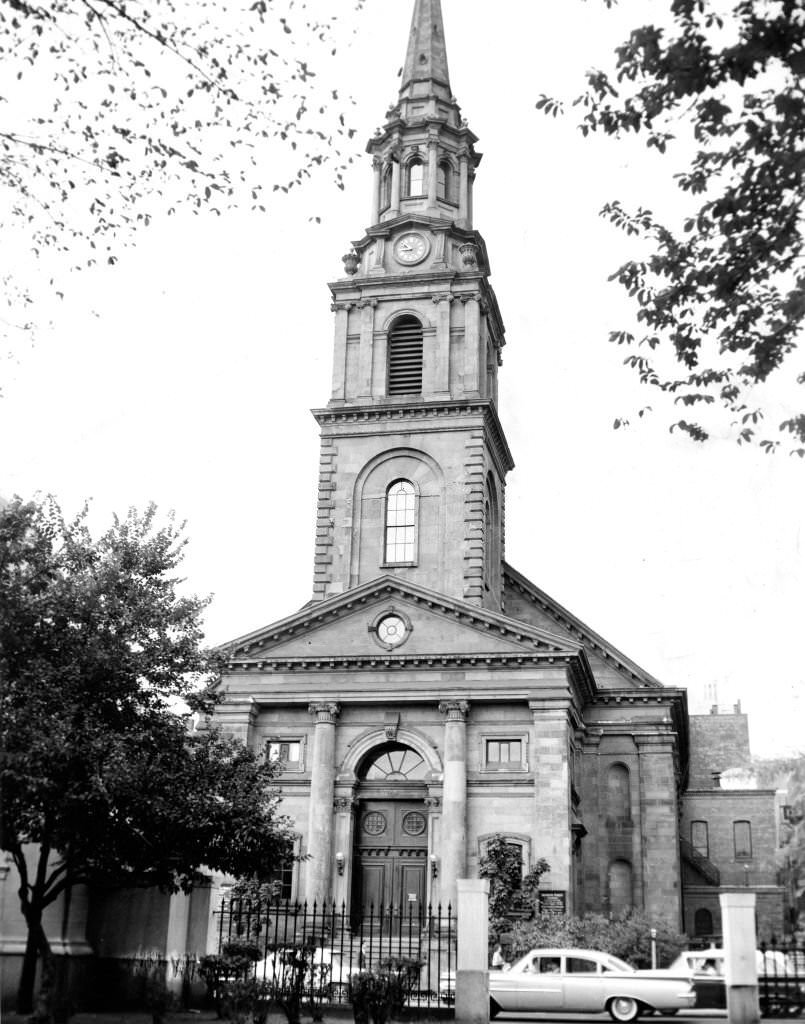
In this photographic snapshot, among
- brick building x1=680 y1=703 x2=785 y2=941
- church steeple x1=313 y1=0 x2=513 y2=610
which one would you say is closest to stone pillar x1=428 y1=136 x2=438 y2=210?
church steeple x1=313 y1=0 x2=513 y2=610

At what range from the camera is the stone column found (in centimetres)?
4031

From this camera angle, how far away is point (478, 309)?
5022 centimetres

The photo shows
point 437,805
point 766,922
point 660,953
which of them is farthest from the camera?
point 766,922

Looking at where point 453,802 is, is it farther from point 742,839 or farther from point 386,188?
point 742,839

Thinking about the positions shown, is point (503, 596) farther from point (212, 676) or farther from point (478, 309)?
point (212, 676)

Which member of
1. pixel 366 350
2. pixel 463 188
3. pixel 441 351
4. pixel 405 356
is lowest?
pixel 441 351

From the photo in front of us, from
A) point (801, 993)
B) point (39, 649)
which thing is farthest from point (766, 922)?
point (39, 649)

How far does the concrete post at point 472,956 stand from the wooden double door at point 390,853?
1933cm

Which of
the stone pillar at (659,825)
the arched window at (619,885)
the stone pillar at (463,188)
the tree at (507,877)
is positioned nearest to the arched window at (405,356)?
the stone pillar at (463,188)

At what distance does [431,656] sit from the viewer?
42062mm

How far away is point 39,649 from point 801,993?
49.0ft

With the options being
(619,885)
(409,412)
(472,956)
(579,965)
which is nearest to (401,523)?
(409,412)

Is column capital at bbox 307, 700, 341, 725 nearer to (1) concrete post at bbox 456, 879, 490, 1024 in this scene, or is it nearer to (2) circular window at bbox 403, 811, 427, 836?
(2) circular window at bbox 403, 811, 427, 836

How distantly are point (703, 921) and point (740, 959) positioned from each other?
40.8m
